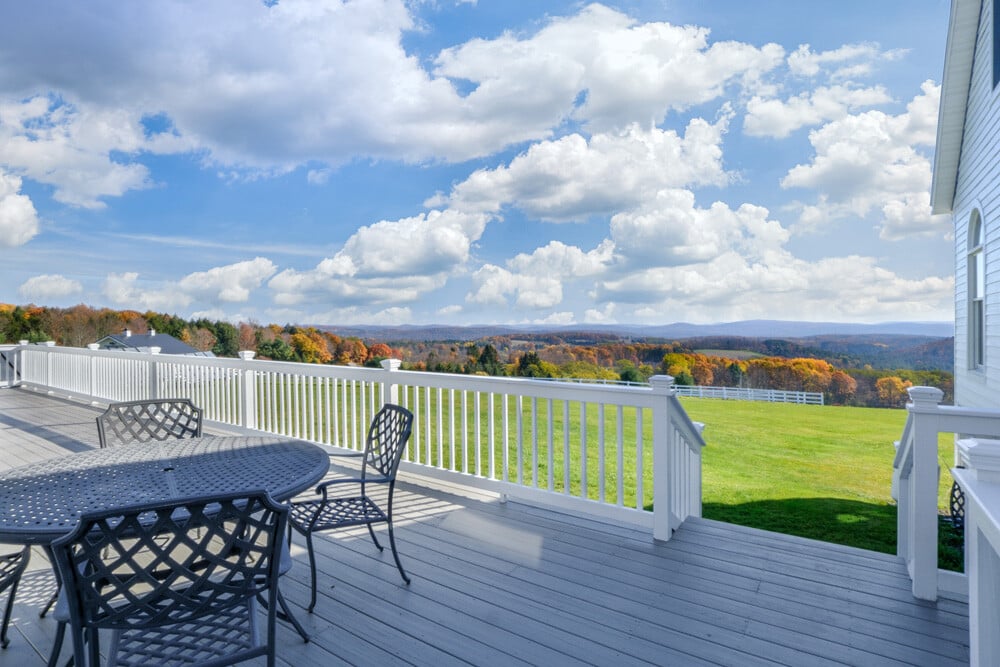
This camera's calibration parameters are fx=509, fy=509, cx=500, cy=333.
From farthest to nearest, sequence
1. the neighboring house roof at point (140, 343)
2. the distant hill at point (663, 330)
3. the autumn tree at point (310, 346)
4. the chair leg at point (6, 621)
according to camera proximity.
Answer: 1. the distant hill at point (663, 330)
2. the autumn tree at point (310, 346)
3. the neighboring house roof at point (140, 343)
4. the chair leg at point (6, 621)

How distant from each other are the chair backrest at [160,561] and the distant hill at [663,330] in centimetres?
1296

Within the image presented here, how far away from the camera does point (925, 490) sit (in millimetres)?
2621

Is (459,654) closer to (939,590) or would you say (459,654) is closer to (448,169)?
(939,590)

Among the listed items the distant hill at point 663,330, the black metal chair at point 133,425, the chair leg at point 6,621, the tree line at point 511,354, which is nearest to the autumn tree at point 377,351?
the tree line at point 511,354

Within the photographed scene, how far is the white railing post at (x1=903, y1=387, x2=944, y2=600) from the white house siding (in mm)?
3941

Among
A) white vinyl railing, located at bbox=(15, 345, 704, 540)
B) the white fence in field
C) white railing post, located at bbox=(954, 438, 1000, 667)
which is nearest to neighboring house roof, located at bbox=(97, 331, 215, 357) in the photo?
white vinyl railing, located at bbox=(15, 345, 704, 540)

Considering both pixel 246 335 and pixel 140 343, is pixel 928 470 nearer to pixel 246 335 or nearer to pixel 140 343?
pixel 140 343

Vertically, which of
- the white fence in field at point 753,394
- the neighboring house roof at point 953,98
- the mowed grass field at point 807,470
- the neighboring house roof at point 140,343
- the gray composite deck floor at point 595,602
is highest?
the neighboring house roof at point 953,98

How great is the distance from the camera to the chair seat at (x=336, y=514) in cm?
253

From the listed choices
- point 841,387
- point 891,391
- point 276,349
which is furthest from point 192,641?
point 841,387

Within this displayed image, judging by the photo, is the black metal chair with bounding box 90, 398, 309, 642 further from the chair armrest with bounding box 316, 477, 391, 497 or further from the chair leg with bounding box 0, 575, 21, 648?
the chair armrest with bounding box 316, 477, 391, 497

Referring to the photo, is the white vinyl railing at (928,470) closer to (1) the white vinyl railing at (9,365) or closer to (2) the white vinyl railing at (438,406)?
(2) the white vinyl railing at (438,406)

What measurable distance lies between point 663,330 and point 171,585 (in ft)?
68.3

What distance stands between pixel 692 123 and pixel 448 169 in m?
11.7
